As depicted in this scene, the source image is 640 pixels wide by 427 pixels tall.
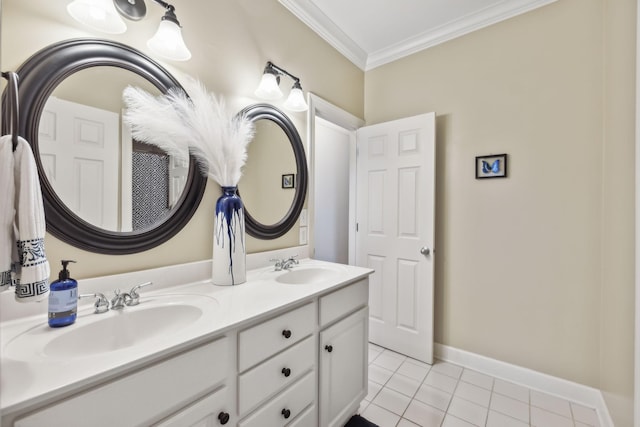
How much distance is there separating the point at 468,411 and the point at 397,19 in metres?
2.74

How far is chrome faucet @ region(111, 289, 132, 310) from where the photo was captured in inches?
39.8

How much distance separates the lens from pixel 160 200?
4.17 ft

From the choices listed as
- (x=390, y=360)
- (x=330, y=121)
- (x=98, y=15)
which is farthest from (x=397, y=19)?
(x=390, y=360)

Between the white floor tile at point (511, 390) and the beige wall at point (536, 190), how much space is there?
0.52 feet

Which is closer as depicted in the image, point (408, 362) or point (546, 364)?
point (546, 364)

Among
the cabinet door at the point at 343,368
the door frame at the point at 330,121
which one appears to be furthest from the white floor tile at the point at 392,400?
the door frame at the point at 330,121

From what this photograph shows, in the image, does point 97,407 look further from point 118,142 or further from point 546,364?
point 546,364

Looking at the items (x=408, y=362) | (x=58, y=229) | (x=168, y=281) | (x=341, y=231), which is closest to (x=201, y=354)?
(x=168, y=281)

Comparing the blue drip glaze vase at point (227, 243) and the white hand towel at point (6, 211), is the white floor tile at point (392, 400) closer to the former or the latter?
the blue drip glaze vase at point (227, 243)

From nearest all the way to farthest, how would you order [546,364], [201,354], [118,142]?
[201,354] → [118,142] → [546,364]

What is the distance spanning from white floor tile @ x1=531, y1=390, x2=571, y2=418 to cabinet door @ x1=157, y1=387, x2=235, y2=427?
1.95m

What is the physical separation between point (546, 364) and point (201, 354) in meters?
2.23

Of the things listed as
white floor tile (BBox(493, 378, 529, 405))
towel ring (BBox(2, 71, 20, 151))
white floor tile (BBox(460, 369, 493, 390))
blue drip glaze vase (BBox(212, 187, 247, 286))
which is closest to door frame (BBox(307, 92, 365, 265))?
blue drip glaze vase (BBox(212, 187, 247, 286))

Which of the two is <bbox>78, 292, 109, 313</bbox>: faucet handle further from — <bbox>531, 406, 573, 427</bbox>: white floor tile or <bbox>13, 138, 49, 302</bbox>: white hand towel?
<bbox>531, 406, 573, 427</bbox>: white floor tile
